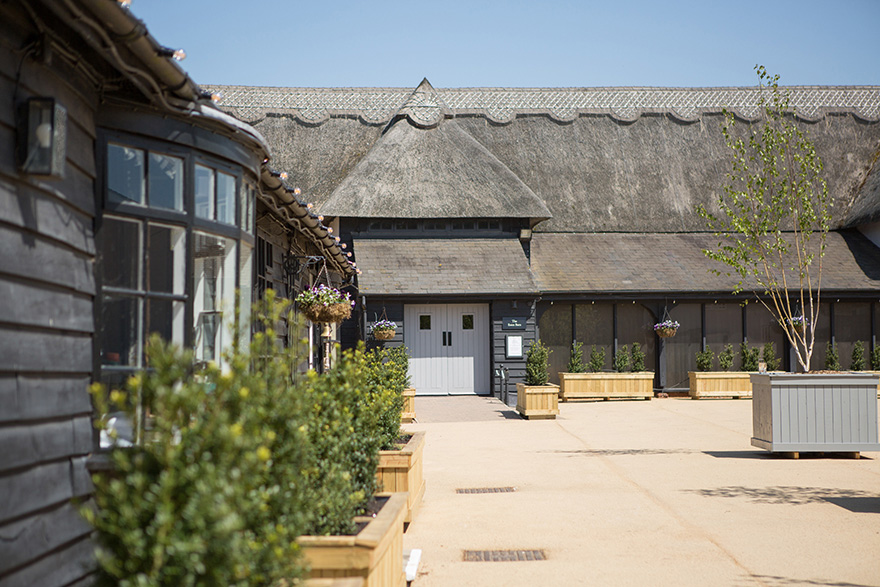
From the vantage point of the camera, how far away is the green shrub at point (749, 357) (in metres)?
23.1

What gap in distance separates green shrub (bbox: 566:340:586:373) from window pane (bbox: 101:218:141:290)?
17.8 m

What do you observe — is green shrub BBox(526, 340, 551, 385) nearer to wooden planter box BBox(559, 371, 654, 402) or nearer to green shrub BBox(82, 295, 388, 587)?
wooden planter box BBox(559, 371, 654, 402)

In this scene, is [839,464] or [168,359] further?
[839,464]

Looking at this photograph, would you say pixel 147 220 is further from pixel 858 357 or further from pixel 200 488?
pixel 858 357

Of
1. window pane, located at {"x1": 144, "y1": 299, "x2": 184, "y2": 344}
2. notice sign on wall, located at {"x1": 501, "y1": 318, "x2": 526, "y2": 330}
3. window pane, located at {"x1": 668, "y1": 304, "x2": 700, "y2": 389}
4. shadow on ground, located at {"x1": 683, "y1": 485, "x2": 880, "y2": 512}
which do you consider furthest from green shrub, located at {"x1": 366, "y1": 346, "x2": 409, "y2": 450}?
window pane, located at {"x1": 668, "y1": 304, "x2": 700, "y2": 389}

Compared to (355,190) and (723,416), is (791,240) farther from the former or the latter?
(355,190)

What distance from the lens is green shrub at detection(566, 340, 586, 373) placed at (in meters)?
22.6

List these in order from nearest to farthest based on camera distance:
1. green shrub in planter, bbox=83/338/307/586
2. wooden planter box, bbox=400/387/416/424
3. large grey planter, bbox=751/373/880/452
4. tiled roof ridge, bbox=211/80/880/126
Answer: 1. green shrub in planter, bbox=83/338/307/586
2. large grey planter, bbox=751/373/880/452
3. wooden planter box, bbox=400/387/416/424
4. tiled roof ridge, bbox=211/80/880/126

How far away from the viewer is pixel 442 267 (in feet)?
71.5

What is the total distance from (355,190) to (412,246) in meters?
2.24

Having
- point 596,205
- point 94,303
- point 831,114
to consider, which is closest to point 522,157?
point 596,205

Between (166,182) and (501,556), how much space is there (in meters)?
3.81

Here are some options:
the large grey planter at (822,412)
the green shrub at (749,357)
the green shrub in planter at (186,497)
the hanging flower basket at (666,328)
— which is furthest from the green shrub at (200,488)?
the green shrub at (749,357)

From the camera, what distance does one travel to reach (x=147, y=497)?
263 cm
